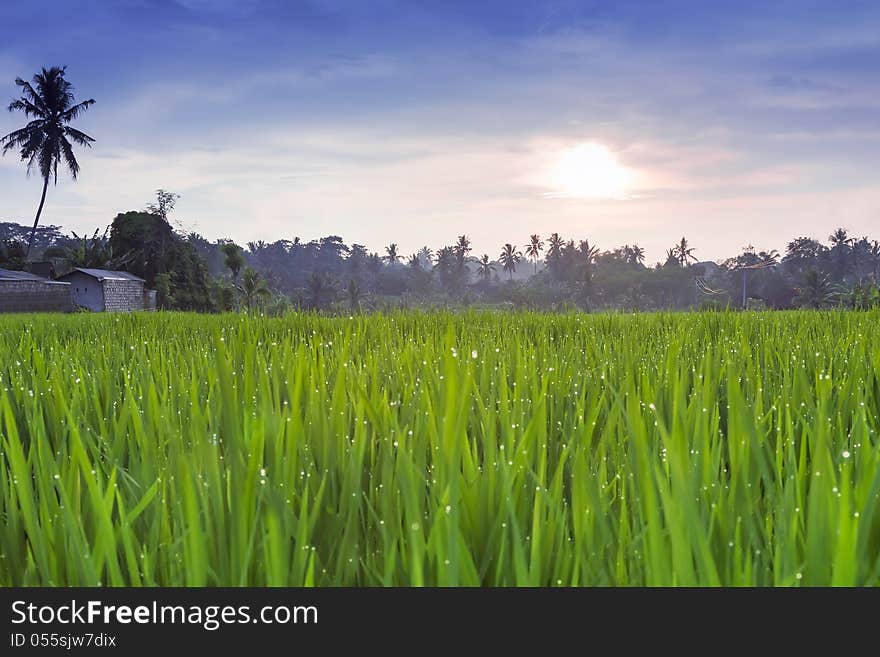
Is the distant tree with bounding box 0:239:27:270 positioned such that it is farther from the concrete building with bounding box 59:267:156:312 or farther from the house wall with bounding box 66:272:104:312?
the house wall with bounding box 66:272:104:312

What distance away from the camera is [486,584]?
1.06 metres

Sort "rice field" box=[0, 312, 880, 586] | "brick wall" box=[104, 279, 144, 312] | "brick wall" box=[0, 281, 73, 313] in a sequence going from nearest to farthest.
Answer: "rice field" box=[0, 312, 880, 586] < "brick wall" box=[0, 281, 73, 313] < "brick wall" box=[104, 279, 144, 312]

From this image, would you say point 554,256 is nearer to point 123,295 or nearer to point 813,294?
point 813,294

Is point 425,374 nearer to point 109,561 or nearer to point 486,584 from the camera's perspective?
point 486,584

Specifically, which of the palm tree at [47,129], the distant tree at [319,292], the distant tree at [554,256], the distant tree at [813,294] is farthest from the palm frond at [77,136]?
the distant tree at [554,256]

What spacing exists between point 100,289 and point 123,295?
1.84 meters

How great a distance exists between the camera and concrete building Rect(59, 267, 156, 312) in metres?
32.0

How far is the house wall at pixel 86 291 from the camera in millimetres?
32031

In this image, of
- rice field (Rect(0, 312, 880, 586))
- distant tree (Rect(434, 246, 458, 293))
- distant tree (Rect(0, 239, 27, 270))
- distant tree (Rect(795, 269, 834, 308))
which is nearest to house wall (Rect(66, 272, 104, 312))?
distant tree (Rect(0, 239, 27, 270))

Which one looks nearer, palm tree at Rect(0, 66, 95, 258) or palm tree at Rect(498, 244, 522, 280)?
palm tree at Rect(0, 66, 95, 258)

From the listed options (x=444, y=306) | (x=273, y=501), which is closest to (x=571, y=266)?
(x=444, y=306)

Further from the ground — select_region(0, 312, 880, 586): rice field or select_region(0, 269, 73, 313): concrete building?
select_region(0, 269, 73, 313): concrete building
